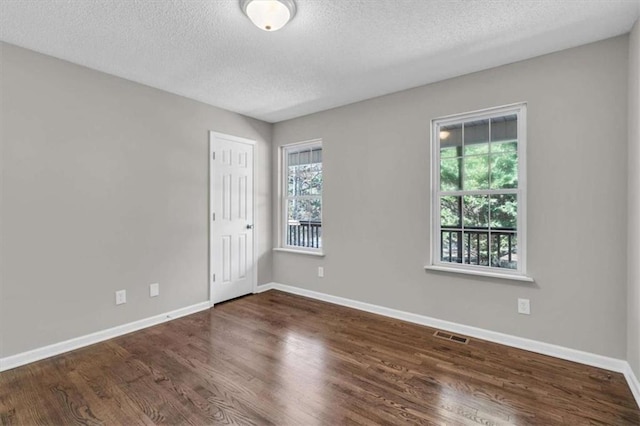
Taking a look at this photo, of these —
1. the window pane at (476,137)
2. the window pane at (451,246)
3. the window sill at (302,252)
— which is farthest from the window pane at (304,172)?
the window pane at (476,137)

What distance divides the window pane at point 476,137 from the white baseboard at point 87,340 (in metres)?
3.46

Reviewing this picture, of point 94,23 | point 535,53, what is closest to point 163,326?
point 94,23

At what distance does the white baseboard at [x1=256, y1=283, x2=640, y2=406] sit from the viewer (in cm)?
228

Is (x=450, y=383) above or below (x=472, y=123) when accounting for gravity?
below

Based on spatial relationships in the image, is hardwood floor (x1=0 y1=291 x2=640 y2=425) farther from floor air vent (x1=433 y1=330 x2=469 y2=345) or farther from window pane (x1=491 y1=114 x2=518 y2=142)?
window pane (x1=491 y1=114 x2=518 y2=142)

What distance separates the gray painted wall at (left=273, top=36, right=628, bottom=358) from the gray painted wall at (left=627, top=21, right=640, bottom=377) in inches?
3.5

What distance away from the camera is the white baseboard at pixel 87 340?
2407mm

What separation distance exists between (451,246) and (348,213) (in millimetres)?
1246

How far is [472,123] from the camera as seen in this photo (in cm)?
304

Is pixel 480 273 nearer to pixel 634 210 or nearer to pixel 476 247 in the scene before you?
pixel 476 247

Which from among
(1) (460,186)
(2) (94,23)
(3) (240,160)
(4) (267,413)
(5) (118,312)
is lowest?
(4) (267,413)

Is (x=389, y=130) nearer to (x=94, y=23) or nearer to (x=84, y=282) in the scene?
(x=94, y=23)

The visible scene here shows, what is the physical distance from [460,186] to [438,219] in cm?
40

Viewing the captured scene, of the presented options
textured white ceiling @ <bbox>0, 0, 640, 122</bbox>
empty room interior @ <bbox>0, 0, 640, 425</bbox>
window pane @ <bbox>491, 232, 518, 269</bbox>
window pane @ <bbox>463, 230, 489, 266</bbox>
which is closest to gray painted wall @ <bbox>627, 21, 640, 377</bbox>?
empty room interior @ <bbox>0, 0, 640, 425</bbox>
